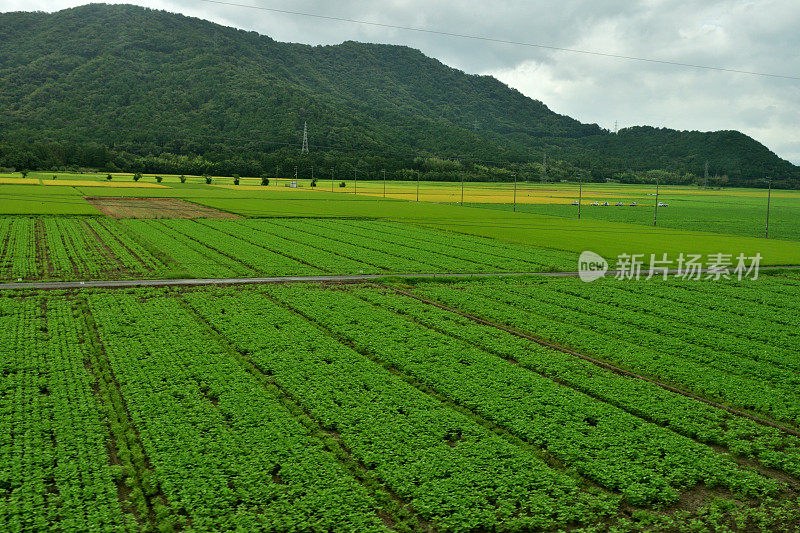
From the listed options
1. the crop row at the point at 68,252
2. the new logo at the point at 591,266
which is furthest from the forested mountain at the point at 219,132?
the new logo at the point at 591,266

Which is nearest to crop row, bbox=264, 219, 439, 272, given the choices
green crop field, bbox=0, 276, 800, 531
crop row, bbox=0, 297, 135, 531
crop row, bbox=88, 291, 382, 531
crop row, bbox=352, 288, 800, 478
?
green crop field, bbox=0, 276, 800, 531

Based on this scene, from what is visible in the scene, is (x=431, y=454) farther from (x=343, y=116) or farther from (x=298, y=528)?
(x=343, y=116)

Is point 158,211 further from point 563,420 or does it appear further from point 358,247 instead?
point 563,420

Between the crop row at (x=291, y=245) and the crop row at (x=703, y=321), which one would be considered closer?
the crop row at (x=703, y=321)

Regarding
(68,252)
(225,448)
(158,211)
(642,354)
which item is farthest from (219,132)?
(225,448)

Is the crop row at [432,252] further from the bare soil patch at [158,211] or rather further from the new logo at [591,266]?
the bare soil patch at [158,211]

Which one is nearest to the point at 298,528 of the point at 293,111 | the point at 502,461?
the point at 502,461
